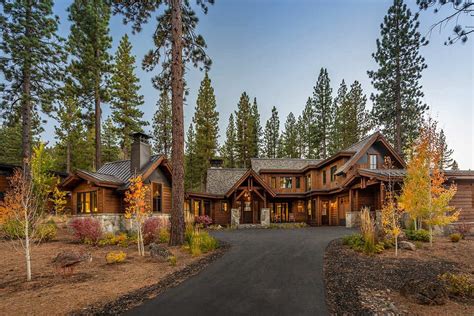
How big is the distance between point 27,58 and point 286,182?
957 inches

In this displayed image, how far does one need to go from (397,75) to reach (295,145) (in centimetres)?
2076

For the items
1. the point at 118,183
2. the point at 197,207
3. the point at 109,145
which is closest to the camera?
the point at 118,183

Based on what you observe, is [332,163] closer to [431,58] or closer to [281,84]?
[281,84]

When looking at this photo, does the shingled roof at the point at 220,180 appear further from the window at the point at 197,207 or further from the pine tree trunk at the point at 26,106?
the pine tree trunk at the point at 26,106

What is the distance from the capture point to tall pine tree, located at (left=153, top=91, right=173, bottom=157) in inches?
1575

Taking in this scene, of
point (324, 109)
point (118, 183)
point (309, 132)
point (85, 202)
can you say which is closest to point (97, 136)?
point (85, 202)

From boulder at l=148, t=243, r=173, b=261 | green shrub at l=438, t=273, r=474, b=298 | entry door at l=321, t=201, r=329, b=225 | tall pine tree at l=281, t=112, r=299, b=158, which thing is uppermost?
tall pine tree at l=281, t=112, r=299, b=158

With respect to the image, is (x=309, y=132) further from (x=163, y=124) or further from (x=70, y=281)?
(x=70, y=281)

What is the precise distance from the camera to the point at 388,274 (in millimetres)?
6832

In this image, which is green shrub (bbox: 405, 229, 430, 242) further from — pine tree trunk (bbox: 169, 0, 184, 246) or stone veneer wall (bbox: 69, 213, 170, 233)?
stone veneer wall (bbox: 69, 213, 170, 233)

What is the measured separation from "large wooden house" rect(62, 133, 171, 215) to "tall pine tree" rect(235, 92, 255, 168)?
22.4m

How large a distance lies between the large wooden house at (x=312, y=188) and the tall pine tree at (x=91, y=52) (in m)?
11.5

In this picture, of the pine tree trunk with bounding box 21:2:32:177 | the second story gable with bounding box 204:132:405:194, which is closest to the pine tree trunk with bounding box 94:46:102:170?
the pine tree trunk with bounding box 21:2:32:177

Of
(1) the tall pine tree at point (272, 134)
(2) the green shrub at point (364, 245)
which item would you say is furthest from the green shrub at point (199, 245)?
(1) the tall pine tree at point (272, 134)
